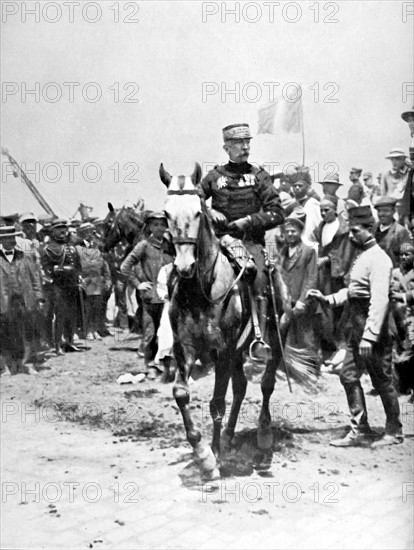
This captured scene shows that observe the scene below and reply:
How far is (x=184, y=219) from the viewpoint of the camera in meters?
4.58

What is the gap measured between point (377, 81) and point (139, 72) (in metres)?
1.76

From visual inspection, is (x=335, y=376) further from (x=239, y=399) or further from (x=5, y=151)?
(x=5, y=151)

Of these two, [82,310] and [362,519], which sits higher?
[82,310]

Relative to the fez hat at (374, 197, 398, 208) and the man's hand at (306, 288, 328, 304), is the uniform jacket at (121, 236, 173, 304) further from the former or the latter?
the fez hat at (374, 197, 398, 208)

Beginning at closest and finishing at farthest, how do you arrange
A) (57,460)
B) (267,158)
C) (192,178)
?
(192,178) → (267,158) → (57,460)

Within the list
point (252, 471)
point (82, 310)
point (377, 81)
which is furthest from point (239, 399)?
point (377, 81)

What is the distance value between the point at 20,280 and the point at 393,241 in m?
2.96

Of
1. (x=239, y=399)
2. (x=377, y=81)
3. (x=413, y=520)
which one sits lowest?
(x=413, y=520)

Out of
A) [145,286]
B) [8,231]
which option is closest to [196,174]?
[145,286]

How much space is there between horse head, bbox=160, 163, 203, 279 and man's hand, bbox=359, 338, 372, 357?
1.43 m

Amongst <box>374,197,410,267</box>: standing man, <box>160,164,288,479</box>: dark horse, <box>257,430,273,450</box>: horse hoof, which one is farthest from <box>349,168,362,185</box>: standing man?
<box>257,430,273,450</box>: horse hoof

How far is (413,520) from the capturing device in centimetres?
521

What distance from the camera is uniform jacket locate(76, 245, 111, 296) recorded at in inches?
217

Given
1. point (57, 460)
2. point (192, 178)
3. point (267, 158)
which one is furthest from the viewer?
point (57, 460)
